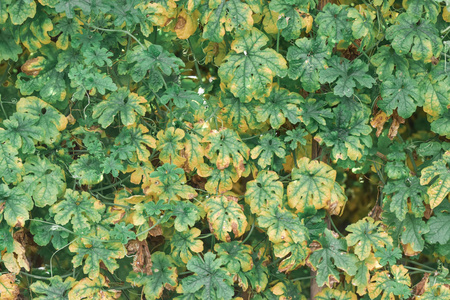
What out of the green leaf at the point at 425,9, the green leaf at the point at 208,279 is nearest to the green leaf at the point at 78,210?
the green leaf at the point at 208,279

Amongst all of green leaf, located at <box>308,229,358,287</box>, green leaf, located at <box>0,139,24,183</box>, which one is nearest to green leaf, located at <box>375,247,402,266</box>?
green leaf, located at <box>308,229,358,287</box>

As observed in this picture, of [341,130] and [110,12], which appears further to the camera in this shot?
[341,130]

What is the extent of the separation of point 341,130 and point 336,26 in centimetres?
51

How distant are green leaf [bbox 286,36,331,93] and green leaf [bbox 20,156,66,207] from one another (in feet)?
4.08

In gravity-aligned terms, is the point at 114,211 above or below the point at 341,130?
below

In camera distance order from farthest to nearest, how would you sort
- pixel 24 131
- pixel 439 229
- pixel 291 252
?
pixel 439 229 < pixel 291 252 < pixel 24 131

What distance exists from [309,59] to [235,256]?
1040 mm

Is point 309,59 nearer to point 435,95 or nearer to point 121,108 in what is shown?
point 435,95

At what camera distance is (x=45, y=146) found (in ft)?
9.23

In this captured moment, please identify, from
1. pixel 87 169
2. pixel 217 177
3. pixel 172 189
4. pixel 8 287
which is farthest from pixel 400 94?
pixel 8 287

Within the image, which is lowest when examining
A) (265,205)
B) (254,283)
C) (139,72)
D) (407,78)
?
(254,283)

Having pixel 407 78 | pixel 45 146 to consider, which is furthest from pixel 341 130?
pixel 45 146

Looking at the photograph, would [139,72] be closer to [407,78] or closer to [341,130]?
[341,130]

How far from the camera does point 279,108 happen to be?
2.72m
